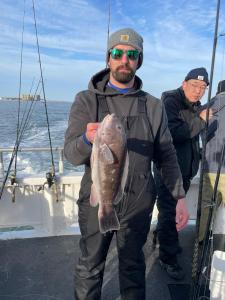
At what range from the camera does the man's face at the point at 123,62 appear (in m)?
2.29

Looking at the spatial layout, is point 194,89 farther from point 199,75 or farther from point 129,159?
point 129,159

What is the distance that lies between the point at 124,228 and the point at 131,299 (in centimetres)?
70

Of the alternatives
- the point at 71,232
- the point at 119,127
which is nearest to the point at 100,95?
the point at 119,127

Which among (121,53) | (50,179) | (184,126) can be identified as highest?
(121,53)

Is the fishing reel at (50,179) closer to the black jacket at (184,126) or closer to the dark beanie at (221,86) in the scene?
the black jacket at (184,126)

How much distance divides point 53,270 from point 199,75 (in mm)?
2643

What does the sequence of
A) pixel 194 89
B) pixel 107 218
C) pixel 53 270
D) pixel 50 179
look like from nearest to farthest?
1. pixel 107 218
2. pixel 194 89
3. pixel 53 270
4. pixel 50 179

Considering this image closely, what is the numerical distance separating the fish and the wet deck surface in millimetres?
1549

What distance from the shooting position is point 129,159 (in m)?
2.33

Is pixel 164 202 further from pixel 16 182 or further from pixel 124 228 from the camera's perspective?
pixel 16 182

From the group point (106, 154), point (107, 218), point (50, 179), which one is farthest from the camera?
point (50, 179)

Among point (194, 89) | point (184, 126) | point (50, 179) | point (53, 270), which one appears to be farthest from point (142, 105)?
point (53, 270)

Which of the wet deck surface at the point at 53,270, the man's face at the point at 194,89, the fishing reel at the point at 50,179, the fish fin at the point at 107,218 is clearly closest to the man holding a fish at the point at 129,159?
the fish fin at the point at 107,218

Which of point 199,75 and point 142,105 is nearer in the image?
point 142,105
